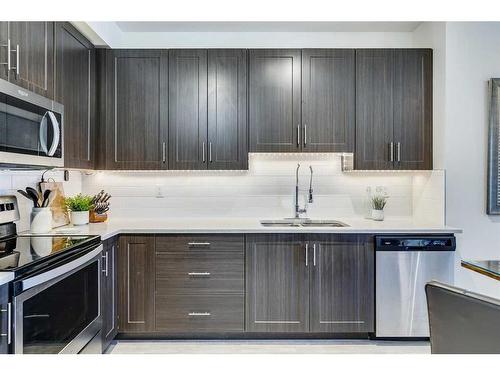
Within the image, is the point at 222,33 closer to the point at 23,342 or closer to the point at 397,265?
the point at 397,265

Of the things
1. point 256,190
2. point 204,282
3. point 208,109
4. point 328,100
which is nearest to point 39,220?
point 204,282

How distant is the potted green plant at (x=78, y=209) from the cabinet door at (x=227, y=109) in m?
1.00

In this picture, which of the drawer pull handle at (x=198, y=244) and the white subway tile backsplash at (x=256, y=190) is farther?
the white subway tile backsplash at (x=256, y=190)

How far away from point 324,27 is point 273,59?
55 cm

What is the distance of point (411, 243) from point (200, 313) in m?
1.63

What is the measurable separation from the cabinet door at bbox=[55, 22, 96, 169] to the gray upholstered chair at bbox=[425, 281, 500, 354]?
227 cm

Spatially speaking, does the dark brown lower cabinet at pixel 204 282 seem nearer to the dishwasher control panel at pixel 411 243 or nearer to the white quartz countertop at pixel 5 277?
the dishwasher control panel at pixel 411 243

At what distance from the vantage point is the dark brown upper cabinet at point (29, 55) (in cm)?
174

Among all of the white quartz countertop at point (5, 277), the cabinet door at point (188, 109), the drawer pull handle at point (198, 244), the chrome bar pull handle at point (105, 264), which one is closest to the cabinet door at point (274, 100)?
the cabinet door at point (188, 109)

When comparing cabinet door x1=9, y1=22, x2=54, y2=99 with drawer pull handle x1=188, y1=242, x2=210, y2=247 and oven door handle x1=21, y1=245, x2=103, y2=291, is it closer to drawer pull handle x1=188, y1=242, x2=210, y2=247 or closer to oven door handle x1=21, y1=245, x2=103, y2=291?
oven door handle x1=21, y1=245, x2=103, y2=291

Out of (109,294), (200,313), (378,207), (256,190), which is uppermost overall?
(256,190)

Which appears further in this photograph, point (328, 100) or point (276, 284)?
point (328, 100)

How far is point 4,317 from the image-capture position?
1.34 m

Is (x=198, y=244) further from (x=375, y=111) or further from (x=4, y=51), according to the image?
(x=375, y=111)
